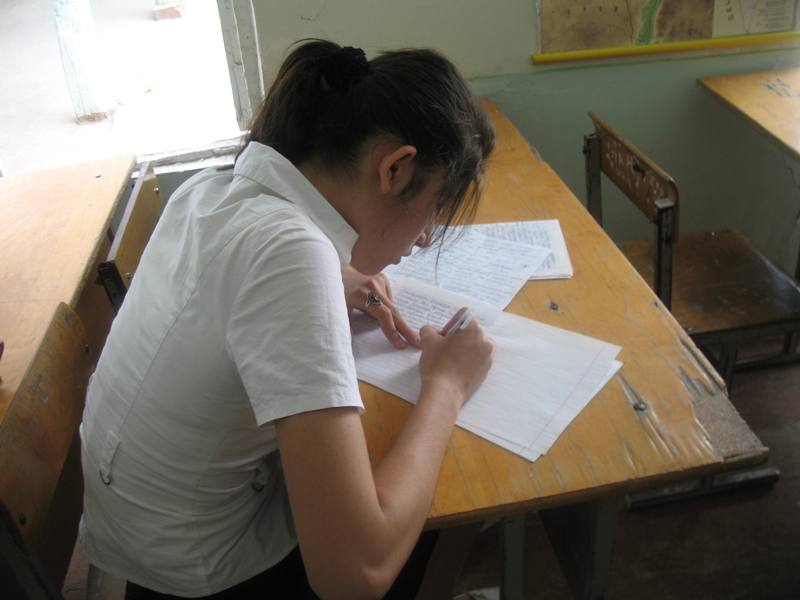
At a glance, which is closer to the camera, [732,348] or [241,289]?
[241,289]

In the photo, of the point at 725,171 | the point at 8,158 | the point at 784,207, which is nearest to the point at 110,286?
the point at 8,158

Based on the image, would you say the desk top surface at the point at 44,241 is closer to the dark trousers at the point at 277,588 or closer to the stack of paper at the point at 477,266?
the dark trousers at the point at 277,588

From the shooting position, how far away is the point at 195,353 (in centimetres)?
75

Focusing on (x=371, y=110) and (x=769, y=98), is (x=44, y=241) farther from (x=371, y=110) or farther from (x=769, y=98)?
(x=769, y=98)

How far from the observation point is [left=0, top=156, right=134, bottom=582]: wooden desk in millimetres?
950

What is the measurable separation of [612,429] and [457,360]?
22 centimetres

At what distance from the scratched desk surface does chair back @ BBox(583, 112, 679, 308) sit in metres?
0.24

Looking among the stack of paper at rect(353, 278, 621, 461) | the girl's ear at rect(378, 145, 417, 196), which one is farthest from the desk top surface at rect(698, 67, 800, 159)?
the girl's ear at rect(378, 145, 417, 196)

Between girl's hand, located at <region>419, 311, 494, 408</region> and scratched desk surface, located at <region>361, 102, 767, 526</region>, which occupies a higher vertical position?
girl's hand, located at <region>419, 311, 494, 408</region>

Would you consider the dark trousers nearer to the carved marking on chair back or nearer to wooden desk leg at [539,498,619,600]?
wooden desk leg at [539,498,619,600]

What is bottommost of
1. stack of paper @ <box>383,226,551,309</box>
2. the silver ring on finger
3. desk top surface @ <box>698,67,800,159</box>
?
stack of paper @ <box>383,226,551,309</box>

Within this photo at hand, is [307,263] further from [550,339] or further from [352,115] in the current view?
[550,339]

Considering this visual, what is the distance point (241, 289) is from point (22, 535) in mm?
499

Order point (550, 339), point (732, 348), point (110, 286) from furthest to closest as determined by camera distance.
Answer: point (732, 348) < point (110, 286) < point (550, 339)
